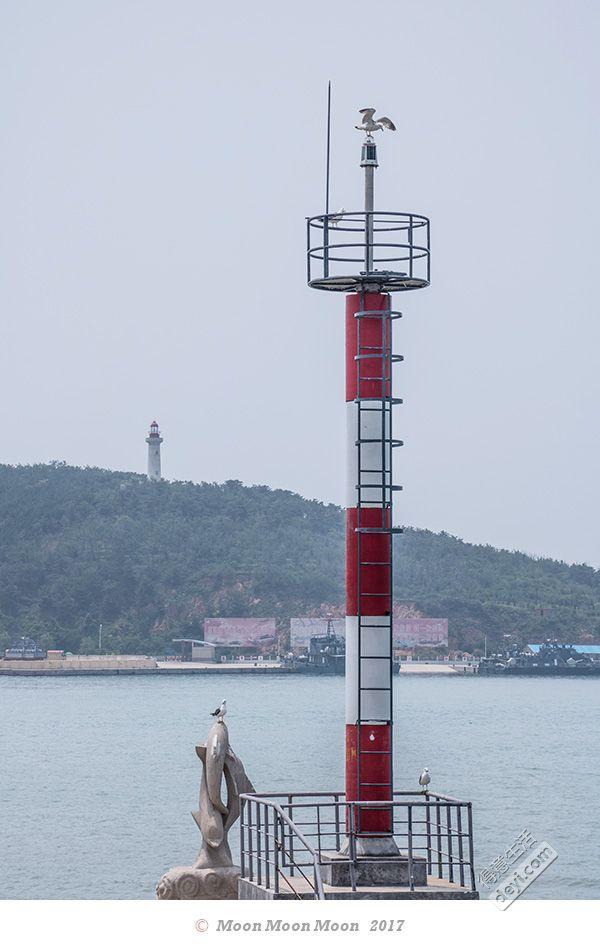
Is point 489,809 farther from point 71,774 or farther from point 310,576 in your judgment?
point 310,576

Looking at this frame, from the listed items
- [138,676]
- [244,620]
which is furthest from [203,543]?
[138,676]

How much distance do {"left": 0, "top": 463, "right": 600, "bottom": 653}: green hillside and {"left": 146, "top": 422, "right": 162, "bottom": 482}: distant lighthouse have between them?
7.44m

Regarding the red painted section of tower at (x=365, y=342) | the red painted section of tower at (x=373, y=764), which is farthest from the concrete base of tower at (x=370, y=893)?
the red painted section of tower at (x=365, y=342)

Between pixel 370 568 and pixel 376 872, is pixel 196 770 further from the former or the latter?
pixel 376 872

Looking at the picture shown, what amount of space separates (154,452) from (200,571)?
12.1m

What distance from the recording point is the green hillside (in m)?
177

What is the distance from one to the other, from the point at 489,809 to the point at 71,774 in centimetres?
2001

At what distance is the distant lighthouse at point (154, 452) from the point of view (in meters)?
173

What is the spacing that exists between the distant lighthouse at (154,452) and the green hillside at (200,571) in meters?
7.44

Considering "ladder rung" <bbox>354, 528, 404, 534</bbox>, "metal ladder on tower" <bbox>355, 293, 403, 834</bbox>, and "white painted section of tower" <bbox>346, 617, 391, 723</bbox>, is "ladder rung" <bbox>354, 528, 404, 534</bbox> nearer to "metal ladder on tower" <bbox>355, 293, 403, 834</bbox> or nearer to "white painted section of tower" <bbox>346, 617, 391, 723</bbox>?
"metal ladder on tower" <bbox>355, 293, 403, 834</bbox>

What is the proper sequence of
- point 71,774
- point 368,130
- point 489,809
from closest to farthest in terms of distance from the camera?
point 368,130, point 489,809, point 71,774

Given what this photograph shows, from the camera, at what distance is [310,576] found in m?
182

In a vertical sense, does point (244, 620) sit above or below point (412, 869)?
above

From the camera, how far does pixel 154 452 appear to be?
176 meters
